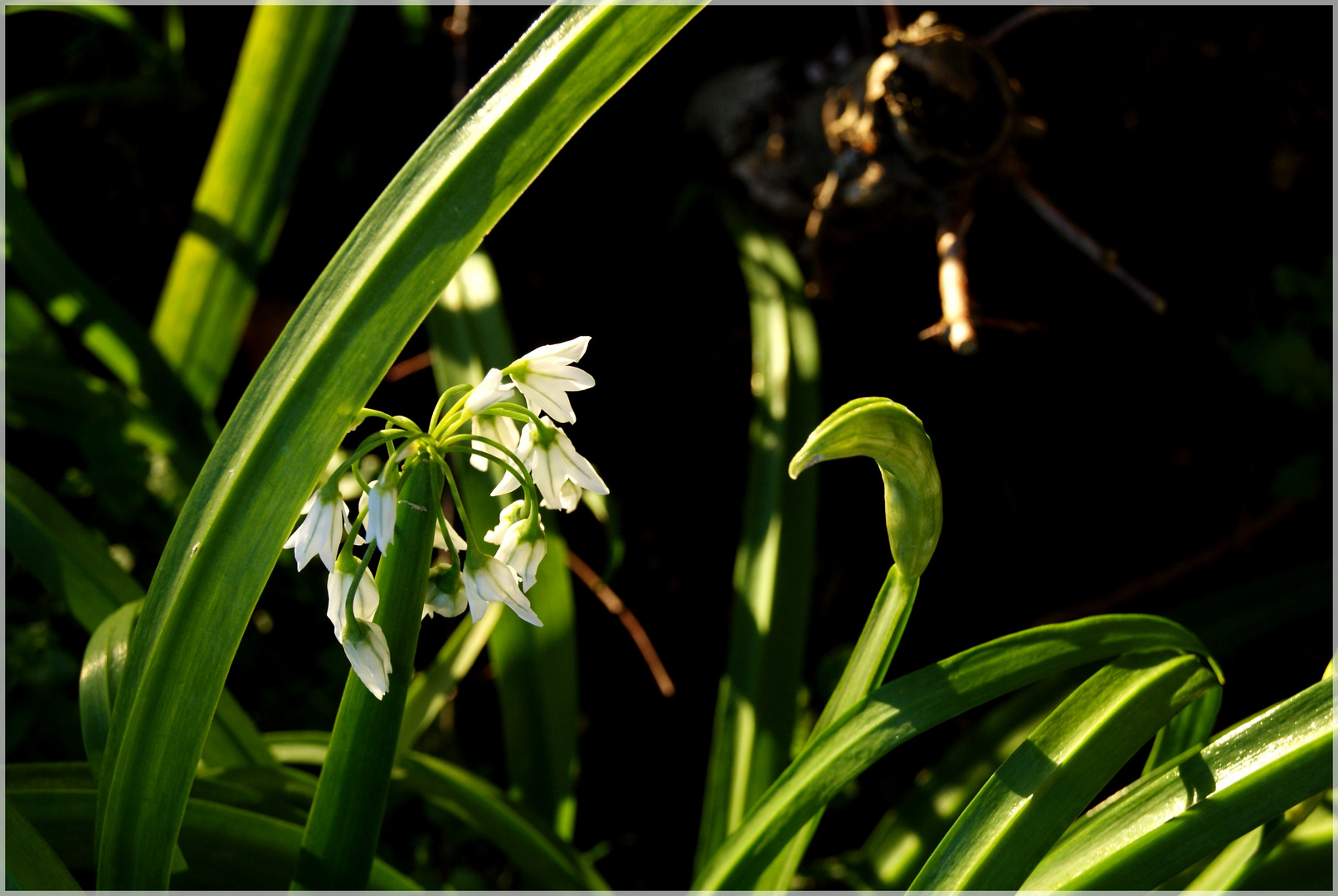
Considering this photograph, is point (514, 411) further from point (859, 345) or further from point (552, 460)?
point (859, 345)

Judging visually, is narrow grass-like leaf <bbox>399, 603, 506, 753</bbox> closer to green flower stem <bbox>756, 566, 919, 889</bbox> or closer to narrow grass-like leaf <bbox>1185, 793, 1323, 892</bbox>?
green flower stem <bbox>756, 566, 919, 889</bbox>

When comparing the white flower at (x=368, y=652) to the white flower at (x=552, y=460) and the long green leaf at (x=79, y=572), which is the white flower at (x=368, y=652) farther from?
the long green leaf at (x=79, y=572)

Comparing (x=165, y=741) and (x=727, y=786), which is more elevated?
(x=165, y=741)

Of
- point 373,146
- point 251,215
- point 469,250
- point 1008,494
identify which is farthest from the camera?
point 373,146

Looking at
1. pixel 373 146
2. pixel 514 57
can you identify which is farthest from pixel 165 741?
pixel 373 146

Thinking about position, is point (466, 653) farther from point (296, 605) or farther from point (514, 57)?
point (514, 57)

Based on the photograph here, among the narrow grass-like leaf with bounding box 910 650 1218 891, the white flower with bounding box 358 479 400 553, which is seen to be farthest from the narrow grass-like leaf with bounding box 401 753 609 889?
the white flower with bounding box 358 479 400 553
